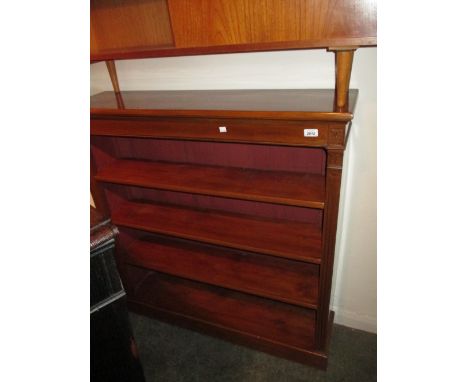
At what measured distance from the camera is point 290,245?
149cm

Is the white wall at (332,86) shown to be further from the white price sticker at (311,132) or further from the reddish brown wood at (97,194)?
the reddish brown wood at (97,194)

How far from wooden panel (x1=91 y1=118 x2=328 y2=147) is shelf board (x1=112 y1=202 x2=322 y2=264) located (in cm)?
56

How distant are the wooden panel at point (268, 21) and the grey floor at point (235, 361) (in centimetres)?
170

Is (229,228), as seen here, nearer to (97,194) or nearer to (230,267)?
(230,267)

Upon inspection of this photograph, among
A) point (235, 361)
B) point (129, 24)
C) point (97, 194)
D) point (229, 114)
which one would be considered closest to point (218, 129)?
point (229, 114)

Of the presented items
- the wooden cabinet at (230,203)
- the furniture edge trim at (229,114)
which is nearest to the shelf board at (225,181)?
the wooden cabinet at (230,203)

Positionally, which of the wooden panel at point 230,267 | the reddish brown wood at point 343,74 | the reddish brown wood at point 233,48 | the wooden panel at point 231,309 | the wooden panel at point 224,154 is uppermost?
the reddish brown wood at point 233,48

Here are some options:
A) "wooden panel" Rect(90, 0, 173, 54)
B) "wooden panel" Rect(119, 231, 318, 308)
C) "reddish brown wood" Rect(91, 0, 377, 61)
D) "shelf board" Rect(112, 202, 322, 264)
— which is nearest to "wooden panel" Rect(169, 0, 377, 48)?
"reddish brown wood" Rect(91, 0, 377, 61)

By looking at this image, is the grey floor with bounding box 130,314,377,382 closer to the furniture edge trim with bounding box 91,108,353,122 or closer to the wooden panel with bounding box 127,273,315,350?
the wooden panel with bounding box 127,273,315,350

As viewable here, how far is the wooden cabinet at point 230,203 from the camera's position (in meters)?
1.22

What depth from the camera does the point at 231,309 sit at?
1955 millimetres

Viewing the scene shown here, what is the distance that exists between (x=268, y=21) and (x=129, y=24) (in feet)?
2.04

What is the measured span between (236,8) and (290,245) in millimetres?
1042
